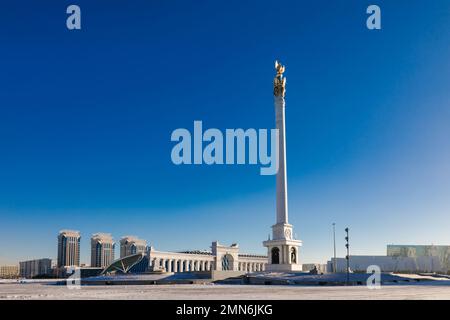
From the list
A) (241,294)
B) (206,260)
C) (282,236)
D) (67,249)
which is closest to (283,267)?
(282,236)

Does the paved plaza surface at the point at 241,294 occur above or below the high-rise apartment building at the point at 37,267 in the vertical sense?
above

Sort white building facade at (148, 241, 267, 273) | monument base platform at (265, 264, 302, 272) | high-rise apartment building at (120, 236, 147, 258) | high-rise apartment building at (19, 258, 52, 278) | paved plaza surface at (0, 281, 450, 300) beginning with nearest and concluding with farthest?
paved plaza surface at (0, 281, 450, 300) → monument base platform at (265, 264, 302, 272) → white building facade at (148, 241, 267, 273) → high-rise apartment building at (120, 236, 147, 258) → high-rise apartment building at (19, 258, 52, 278)

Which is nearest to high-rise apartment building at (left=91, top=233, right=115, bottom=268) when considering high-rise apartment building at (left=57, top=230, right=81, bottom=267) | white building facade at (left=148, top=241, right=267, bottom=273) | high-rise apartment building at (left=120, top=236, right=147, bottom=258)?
high-rise apartment building at (left=57, top=230, right=81, bottom=267)

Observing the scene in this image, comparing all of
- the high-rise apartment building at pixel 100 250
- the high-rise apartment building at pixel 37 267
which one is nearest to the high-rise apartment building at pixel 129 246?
the high-rise apartment building at pixel 100 250

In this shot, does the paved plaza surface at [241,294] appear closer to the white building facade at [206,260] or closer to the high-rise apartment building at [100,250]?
the white building facade at [206,260]

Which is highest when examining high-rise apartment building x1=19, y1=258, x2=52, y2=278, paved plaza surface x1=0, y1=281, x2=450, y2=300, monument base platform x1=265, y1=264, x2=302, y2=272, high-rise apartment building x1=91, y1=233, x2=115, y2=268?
paved plaza surface x1=0, y1=281, x2=450, y2=300

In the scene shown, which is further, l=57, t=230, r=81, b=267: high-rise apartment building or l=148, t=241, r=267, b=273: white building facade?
l=57, t=230, r=81, b=267: high-rise apartment building

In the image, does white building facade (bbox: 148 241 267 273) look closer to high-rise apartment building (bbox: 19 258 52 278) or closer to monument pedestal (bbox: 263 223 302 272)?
monument pedestal (bbox: 263 223 302 272)

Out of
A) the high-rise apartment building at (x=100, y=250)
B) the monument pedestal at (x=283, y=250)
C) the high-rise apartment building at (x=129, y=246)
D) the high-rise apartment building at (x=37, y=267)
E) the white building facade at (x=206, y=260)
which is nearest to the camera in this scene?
the monument pedestal at (x=283, y=250)

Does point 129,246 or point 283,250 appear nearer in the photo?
point 283,250

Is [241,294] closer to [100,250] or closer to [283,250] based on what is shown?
[283,250]

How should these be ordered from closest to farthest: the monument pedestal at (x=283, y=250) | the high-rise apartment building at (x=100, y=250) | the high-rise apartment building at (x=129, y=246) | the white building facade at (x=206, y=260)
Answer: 1. the monument pedestal at (x=283, y=250)
2. the white building facade at (x=206, y=260)
3. the high-rise apartment building at (x=129, y=246)
4. the high-rise apartment building at (x=100, y=250)
